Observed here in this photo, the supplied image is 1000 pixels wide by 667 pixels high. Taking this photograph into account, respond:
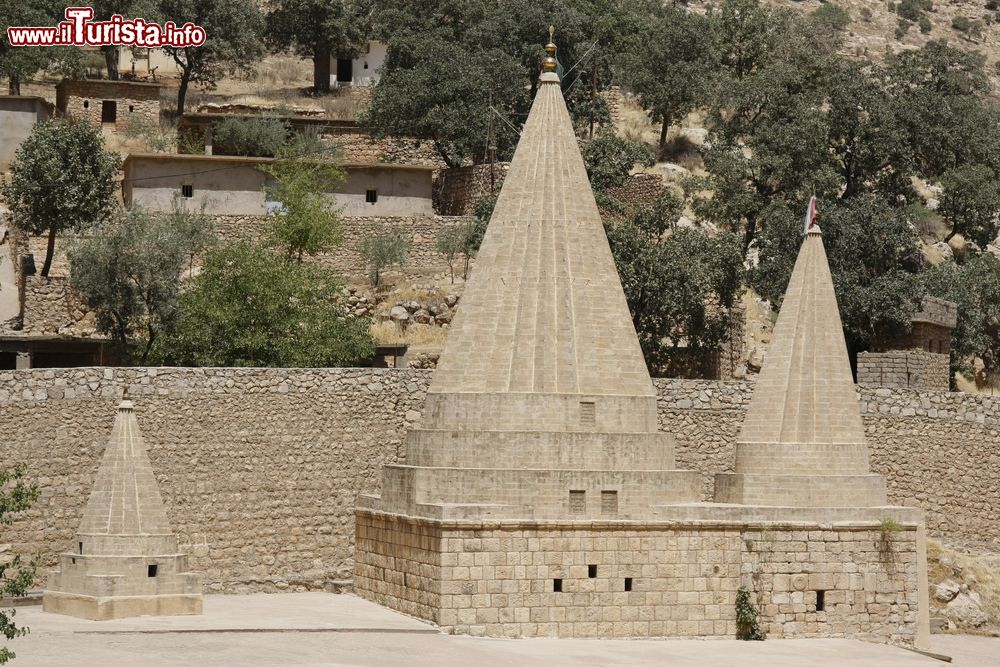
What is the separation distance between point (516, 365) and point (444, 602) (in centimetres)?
334

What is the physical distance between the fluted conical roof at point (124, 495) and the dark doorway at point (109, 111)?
2643 centimetres

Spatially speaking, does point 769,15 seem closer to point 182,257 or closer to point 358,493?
point 182,257

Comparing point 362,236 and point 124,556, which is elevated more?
point 362,236

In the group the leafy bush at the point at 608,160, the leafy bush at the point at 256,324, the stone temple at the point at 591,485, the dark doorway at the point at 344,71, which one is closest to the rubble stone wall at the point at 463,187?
the leafy bush at the point at 608,160

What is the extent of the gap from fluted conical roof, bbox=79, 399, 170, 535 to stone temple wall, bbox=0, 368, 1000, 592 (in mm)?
2431

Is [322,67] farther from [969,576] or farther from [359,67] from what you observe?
[969,576]

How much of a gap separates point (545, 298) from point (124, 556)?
6502mm

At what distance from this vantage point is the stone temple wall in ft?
94.4

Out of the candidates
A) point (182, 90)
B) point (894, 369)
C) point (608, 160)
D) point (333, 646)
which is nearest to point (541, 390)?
point (333, 646)

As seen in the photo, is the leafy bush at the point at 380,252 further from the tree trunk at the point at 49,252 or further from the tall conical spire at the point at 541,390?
the tall conical spire at the point at 541,390

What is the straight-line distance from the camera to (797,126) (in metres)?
Result: 45.8

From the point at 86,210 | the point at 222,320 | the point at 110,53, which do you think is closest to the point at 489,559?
the point at 222,320

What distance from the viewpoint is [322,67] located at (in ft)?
200

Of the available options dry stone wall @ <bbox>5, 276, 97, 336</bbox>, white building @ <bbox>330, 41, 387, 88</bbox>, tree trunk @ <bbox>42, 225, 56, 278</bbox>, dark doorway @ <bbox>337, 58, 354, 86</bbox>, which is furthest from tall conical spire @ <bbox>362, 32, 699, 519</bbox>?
dark doorway @ <bbox>337, 58, 354, 86</bbox>
